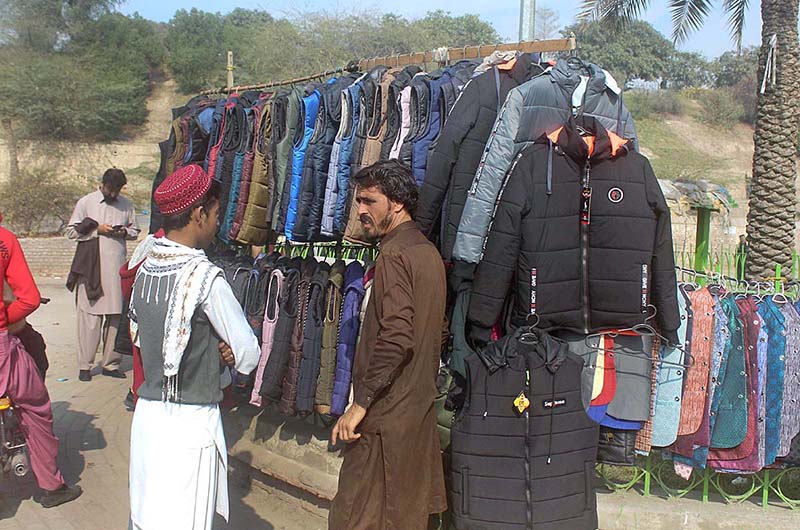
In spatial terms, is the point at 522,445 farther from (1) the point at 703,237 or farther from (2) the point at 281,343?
(1) the point at 703,237

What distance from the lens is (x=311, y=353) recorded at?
165 inches

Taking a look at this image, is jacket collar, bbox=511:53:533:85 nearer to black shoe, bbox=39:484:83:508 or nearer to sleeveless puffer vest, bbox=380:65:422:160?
sleeveless puffer vest, bbox=380:65:422:160

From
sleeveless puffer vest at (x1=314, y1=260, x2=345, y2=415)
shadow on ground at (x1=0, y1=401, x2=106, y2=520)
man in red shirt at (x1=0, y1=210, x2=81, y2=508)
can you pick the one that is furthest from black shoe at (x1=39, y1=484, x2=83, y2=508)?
sleeveless puffer vest at (x1=314, y1=260, x2=345, y2=415)

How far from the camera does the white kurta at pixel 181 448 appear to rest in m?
2.61

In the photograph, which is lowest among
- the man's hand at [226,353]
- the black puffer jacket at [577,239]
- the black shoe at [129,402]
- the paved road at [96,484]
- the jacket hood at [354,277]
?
the paved road at [96,484]

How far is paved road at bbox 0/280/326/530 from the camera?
4.21m

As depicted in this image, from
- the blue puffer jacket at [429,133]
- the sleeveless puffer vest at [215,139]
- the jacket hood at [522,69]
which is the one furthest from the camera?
the sleeveless puffer vest at [215,139]

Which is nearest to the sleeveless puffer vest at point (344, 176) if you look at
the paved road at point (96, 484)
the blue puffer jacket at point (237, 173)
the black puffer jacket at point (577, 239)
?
the blue puffer jacket at point (237, 173)

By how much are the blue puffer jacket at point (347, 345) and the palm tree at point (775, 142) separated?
773 centimetres

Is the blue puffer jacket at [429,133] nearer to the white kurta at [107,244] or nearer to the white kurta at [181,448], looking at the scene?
the white kurta at [181,448]

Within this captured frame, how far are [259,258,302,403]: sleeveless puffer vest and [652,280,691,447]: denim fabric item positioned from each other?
6.92ft

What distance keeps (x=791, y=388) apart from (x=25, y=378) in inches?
166

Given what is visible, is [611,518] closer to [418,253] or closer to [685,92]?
[418,253]

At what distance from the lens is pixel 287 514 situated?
171 inches
